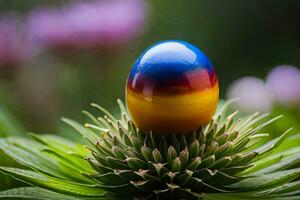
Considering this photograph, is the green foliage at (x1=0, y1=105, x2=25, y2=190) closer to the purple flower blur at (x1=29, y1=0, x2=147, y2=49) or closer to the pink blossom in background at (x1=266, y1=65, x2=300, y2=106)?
the pink blossom in background at (x1=266, y1=65, x2=300, y2=106)

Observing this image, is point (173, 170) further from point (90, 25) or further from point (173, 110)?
point (90, 25)

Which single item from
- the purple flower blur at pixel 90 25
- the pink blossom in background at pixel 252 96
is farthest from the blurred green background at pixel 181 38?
the pink blossom in background at pixel 252 96

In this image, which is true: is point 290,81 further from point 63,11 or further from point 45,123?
point 63,11

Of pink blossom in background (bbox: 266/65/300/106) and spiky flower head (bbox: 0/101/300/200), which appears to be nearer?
spiky flower head (bbox: 0/101/300/200)

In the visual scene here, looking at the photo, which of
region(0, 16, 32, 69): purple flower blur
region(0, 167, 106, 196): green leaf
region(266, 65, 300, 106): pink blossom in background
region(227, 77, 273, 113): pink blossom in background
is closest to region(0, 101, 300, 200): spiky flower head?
region(0, 167, 106, 196): green leaf

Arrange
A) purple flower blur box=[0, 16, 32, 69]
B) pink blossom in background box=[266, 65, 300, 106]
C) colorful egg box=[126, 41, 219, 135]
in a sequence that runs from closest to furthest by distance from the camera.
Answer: colorful egg box=[126, 41, 219, 135] → pink blossom in background box=[266, 65, 300, 106] → purple flower blur box=[0, 16, 32, 69]

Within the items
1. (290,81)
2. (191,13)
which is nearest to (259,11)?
(191,13)

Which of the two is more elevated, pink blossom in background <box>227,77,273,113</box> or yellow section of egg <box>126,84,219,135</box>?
pink blossom in background <box>227,77,273,113</box>

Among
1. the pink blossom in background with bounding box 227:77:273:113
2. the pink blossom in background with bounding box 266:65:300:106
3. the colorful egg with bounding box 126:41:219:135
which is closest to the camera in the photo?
the colorful egg with bounding box 126:41:219:135
